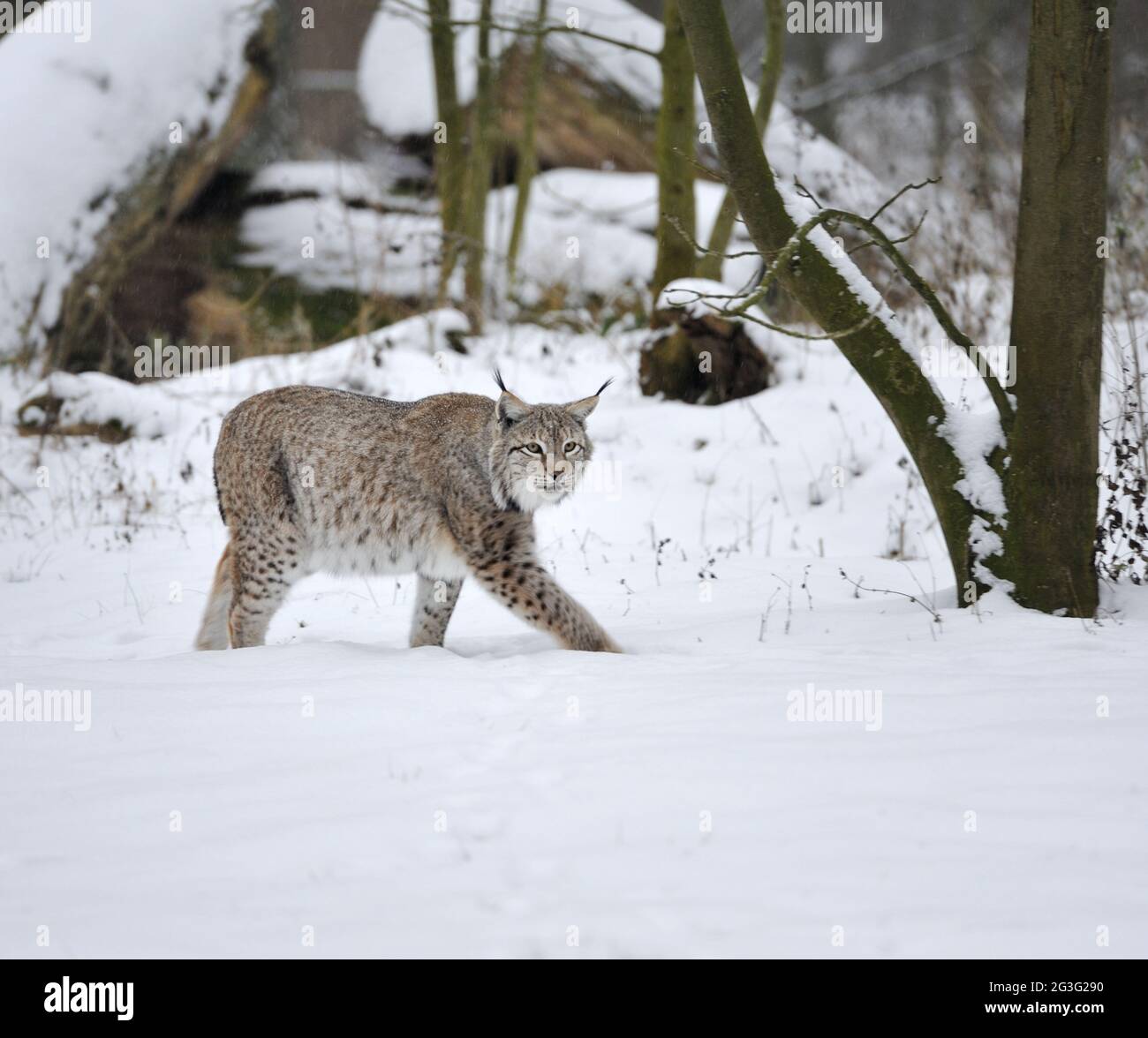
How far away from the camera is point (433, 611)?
508cm

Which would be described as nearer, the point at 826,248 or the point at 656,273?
the point at 826,248

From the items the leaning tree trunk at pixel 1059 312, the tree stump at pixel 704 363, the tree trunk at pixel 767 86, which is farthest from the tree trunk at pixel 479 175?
the leaning tree trunk at pixel 1059 312

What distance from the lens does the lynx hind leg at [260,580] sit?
509cm

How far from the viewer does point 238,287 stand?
1212cm

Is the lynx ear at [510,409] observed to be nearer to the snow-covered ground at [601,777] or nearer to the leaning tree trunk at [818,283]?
the snow-covered ground at [601,777]

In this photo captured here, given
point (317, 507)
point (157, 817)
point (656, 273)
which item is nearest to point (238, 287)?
point (656, 273)

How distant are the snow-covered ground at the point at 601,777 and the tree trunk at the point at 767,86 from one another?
3.73 metres

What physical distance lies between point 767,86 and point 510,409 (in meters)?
5.38

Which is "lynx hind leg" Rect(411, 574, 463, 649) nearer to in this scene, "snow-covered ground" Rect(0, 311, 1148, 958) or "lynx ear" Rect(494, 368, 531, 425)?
"snow-covered ground" Rect(0, 311, 1148, 958)

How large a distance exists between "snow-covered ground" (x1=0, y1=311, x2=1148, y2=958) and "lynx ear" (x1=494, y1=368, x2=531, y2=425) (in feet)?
3.24

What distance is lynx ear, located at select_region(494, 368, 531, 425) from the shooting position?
15.8 feet

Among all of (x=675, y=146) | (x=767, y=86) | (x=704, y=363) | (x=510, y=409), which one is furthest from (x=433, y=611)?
(x=767, y=86)
